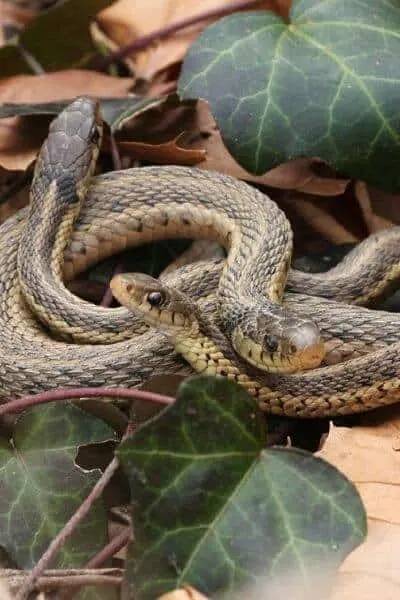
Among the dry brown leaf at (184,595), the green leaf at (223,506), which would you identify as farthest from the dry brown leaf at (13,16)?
the dry brown leaf at (184,595)

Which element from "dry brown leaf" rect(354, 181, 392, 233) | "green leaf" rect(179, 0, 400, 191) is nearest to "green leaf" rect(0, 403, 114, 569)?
"green leaf" rect(179, 0, 400, 191)

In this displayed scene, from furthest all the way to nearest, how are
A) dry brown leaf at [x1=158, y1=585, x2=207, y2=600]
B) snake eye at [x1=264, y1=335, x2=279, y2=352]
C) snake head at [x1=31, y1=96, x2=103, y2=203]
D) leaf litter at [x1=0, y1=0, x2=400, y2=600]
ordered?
snake head at [x1=31, y1=96, x2=103, y2=203], snake eye at [x1=264, y1=335, x2=279, y2=352], leaf litter at [x1=0, y1=0, x2=400, y2=600], dry brown leaf at [x1=158, y1=585, x2=207, y2=600]

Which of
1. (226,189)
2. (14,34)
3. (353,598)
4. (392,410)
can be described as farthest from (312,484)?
(14,34)

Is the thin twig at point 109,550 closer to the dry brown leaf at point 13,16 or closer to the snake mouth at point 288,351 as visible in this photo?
the snake mouth at point 288,351

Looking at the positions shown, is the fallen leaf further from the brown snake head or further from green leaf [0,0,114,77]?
the brown snake head

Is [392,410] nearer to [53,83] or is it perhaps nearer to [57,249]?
[57,249]

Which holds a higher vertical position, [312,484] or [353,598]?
[312,484]
